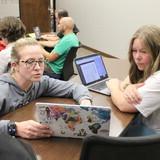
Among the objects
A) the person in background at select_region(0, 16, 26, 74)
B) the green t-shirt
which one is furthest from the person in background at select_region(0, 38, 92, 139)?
the green t-shirt

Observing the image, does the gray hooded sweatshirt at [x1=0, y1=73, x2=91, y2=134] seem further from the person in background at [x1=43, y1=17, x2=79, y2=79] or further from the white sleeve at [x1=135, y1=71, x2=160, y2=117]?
the person in background at [x1=43, y1=17, x2=79, y2=79]

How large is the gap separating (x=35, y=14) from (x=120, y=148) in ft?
16.9

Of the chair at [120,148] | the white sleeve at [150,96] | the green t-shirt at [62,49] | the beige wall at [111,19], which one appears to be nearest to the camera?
the chair at [120,148]

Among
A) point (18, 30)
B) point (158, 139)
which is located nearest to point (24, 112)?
point (158, 139)

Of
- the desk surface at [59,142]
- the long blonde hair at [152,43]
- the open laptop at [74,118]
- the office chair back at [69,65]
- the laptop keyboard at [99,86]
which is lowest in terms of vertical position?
the office chair back at [69,65]

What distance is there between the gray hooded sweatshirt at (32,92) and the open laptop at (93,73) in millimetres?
171

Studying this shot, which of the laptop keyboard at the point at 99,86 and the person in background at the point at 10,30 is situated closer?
the laptop keyboard at the point at 99,86

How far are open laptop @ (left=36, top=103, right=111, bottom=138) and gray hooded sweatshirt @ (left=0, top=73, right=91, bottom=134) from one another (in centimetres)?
40

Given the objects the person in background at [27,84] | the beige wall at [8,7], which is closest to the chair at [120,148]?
the person in background at [27,84]

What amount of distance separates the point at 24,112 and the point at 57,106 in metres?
0.45

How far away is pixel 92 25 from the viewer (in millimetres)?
6844

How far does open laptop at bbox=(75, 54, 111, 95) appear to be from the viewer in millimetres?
2307

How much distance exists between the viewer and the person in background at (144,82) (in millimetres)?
1792

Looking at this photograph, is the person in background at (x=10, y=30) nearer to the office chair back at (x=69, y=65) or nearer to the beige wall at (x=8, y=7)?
the office chair back at (x=69, y=65)
